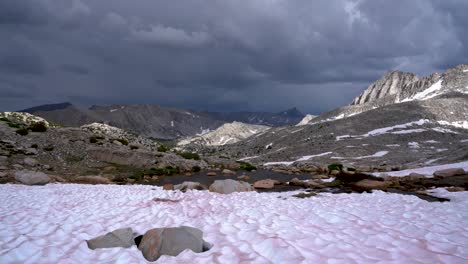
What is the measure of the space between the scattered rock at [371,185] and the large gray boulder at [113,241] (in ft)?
51.1

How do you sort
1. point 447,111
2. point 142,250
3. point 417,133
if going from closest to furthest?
point 142,250 → point 417,133 → point 447,111

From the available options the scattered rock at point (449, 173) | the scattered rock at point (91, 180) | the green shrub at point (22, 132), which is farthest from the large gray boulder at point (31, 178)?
the scattered rock at point (449, 173)

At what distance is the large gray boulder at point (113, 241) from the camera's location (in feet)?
26.2

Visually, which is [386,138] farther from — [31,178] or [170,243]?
[170,243]

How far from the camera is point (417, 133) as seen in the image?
105312mm

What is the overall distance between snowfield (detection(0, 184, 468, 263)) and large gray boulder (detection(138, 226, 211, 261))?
0.80 feet

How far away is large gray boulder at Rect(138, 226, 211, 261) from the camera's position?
297 inches

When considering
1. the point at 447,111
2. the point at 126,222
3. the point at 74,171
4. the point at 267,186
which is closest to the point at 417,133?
the point at 447,111

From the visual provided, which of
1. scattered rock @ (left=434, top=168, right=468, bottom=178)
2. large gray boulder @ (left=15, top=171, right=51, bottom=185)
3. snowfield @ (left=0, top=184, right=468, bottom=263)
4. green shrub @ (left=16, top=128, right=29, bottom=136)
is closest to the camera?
snowfield @ (left=0, top=184, right=468, bottom=263)

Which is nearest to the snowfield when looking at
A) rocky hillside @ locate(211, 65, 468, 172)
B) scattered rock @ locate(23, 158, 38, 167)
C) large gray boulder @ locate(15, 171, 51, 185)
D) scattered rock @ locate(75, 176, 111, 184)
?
large gray boulder @ locate(15, 171, 51, 185)

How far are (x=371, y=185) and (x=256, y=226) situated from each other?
511 inches

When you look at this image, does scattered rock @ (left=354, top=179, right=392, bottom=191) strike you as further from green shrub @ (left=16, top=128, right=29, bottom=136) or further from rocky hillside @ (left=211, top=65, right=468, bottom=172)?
rocky hillside @ (left=211, top=65, right=468, bottom=172)

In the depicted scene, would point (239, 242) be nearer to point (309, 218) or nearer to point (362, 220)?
point (309, 218)

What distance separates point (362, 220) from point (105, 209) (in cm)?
1034
